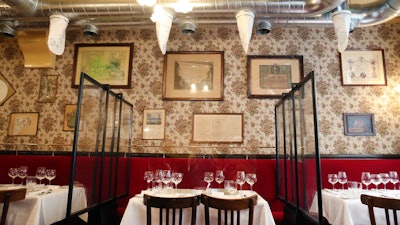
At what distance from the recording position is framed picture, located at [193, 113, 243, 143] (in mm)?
4199

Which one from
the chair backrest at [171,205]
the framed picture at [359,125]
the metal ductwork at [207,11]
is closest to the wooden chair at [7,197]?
the chair backrest at [171,205]

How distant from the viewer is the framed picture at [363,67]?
14.1ft

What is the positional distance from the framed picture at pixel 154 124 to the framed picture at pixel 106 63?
564 millimetres

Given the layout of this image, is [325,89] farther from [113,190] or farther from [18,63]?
[18,63]

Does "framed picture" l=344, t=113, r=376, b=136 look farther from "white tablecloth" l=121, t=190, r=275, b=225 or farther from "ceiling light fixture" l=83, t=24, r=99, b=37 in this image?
"ceiling light fixture" l=83, t=24, r=99, b=37

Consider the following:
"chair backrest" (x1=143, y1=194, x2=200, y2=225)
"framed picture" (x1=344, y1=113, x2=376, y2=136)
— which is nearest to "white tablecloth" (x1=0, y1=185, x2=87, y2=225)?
"chair backrest" (x1=143, y1=194, x2=200, y2=225)

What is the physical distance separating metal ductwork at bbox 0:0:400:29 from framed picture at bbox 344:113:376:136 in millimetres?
1314

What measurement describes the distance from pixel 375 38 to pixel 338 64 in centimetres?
71

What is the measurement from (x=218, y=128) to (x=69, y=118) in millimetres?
2227

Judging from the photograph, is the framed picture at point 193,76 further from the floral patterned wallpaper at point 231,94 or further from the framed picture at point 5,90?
the framed picture at point 5,90

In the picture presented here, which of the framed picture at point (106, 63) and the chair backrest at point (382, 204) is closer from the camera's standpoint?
the chair backrest at point (382, 204)

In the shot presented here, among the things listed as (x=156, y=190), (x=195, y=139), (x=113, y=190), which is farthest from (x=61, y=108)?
(x=156, y=190)

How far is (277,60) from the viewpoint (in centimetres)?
438

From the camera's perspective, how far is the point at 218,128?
13.9 ft
